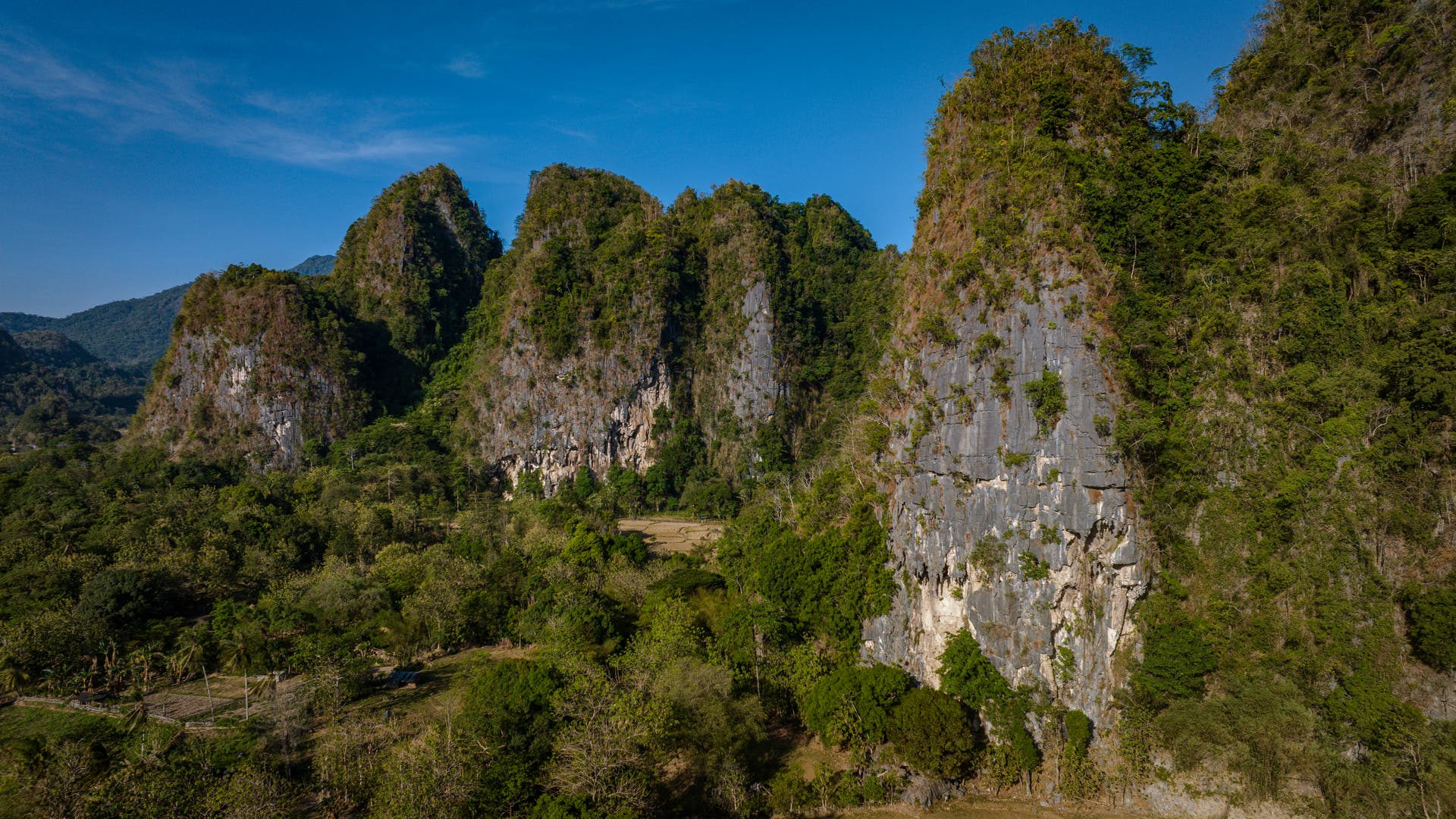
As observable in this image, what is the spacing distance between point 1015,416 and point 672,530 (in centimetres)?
3779

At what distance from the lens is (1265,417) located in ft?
64.6

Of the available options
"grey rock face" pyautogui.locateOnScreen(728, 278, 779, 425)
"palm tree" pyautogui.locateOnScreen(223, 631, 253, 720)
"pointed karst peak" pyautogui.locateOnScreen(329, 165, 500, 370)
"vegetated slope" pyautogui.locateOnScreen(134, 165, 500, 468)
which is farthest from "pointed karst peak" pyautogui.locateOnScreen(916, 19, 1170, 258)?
"pointed karst peak" pyautogui.locateOnScreen(329, 165, 500, 370)

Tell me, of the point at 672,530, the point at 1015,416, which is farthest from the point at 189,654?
the point at 1015,416

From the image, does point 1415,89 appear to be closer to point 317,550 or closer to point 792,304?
point 792,304

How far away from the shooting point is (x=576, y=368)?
65.9 m

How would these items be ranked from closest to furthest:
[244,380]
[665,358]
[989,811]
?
[989,811]
[244,380]
[665,358]

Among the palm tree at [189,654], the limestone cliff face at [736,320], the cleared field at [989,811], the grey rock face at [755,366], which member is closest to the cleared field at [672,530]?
the limestone cliff face at [736,320]

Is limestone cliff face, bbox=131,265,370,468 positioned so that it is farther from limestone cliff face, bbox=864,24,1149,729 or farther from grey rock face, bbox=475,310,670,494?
limestone cliff face, bbox=864,24,1149,729

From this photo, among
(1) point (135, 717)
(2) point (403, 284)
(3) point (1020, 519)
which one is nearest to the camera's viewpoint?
(3) point (1020, 519)

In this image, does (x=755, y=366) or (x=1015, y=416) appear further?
(x=755, y=366)

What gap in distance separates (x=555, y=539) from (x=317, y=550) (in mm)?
16602

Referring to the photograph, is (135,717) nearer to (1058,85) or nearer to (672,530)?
(672,530)

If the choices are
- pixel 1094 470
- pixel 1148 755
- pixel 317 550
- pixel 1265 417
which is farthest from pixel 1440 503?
pixel 317 550

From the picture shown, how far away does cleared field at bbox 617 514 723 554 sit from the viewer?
1876 inches
